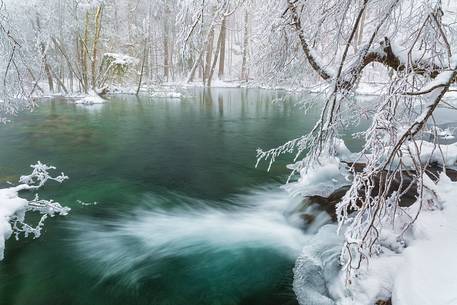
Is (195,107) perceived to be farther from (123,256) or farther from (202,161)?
(123,256)

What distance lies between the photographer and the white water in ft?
16.0

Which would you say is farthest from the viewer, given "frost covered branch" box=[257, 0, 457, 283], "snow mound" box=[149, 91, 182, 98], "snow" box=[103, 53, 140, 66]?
"snow mound" box=[149, 91, 182, 98]

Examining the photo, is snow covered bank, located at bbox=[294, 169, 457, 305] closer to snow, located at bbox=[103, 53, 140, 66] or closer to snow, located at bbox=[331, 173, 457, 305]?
snow, located at bbox=[331, 173, 457, 305]

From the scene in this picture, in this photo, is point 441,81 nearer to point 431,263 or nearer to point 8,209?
point 431,263

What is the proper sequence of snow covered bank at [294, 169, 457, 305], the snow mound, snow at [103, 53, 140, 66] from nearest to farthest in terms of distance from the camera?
snow covered bank at [294, 169, 457, 305] → snow at [103, 53, 140, 66] → the snow mound

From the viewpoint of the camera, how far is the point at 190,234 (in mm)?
5695

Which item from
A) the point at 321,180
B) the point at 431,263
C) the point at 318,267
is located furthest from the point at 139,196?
the point at 431,263

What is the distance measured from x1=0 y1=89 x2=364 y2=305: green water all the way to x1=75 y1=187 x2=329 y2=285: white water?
0.03 metres

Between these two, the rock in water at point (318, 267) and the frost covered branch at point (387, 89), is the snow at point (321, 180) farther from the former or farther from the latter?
the frost covered branch at point (387, 89)

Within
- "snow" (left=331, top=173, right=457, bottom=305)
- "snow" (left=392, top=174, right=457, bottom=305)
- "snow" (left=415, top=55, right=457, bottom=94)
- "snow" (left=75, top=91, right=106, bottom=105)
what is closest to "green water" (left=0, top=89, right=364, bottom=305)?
"snow" (left=331, top=173, right=457, bottom=305)

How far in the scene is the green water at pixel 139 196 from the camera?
419cm

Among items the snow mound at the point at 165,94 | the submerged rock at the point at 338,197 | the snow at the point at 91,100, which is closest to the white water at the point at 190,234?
the submerged rock at the point at 338,197

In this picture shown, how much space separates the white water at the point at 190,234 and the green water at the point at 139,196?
32mm

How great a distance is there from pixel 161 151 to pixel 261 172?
142 inches
